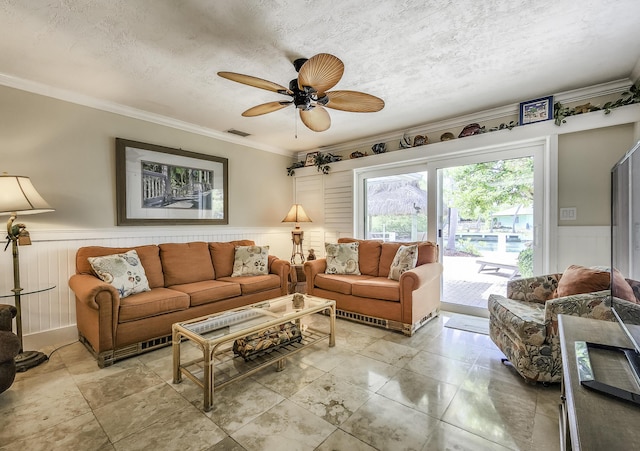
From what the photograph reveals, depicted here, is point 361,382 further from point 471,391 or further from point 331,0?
point 331,0

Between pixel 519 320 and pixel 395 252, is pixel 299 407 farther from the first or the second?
pixel 395 252

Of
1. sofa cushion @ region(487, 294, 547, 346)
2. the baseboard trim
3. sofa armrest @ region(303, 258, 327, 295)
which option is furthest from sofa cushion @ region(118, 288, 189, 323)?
sofa cushion @ region(487, 294, 547, 346)

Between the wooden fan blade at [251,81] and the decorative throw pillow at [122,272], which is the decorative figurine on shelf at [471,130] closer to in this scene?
the wooden fan blade at [251,81]

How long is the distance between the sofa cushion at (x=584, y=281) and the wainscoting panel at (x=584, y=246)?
870mm

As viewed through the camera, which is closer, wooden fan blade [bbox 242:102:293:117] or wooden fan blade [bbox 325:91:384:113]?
wooden fan blade [bbox 325:91:384:113]

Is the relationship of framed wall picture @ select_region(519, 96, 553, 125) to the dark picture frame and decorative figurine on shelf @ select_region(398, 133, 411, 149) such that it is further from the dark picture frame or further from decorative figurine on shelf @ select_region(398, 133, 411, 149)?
the dark picture frame

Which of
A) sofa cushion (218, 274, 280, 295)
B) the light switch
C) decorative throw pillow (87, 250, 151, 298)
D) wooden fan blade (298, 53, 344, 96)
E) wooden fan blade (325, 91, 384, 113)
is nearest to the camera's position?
wooden fan blade (298, 53, 344, 96)

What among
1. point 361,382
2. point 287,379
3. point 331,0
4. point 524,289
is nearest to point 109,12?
point 331,0

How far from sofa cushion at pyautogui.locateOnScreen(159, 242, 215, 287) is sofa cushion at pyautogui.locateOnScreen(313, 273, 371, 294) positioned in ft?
4.28

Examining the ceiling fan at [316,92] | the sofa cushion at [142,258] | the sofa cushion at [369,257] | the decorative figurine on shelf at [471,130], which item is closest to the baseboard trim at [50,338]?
the sofa cushion at [142,258]

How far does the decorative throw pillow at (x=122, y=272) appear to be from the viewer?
100 inches

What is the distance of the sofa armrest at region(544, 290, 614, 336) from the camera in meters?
1.70

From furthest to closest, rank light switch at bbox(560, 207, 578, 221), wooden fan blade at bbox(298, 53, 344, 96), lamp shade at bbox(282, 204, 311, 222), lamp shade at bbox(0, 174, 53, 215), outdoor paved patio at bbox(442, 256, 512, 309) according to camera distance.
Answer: lamp shade at bbox(282, 204, 311, 222), outdoor paved patio at bbox(442, 256, 512, 309), light switch at bbox(560, 207, 578, 221), lamp shade at bbox(0, 174, 53, 215), wooden fan blade at bbox(298, 53, 344, 96)

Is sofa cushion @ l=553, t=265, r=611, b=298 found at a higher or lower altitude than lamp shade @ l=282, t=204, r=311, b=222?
lower
